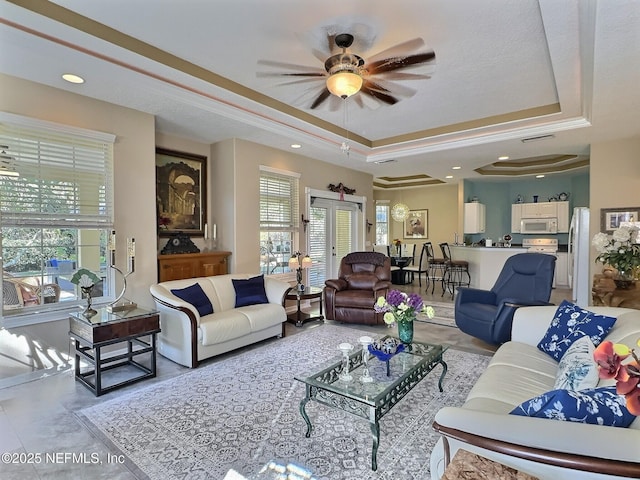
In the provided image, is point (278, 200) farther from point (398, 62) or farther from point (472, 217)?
point (472, 217)

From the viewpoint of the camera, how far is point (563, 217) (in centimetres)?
813

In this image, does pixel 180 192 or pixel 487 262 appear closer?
pixel 180 192

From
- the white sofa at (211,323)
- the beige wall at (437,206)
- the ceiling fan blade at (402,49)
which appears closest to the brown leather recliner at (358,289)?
the white sofa at (211,323)

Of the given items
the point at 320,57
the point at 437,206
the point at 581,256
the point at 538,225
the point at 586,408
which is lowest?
the point at 586,408

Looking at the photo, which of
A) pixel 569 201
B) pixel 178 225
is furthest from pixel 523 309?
pixel 569 201

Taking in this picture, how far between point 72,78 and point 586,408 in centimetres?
429

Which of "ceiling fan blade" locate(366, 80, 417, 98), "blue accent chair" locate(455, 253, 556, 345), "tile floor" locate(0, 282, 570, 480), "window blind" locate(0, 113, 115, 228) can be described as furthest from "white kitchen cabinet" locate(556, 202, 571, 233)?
"window blind" locate(0, 113, 115, 228)

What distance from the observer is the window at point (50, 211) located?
9.86 ft

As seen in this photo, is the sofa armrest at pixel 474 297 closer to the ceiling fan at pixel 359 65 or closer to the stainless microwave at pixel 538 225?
the ceiling fan at pixel 359 65

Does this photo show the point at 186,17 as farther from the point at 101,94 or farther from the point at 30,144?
the point at 30,144

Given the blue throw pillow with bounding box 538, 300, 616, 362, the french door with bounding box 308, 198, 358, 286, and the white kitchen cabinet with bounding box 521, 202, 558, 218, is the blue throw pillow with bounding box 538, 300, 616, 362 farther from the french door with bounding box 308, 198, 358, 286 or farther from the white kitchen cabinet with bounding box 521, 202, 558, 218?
the white kitchen cabinet with bounding box 521, 202, 558, 218

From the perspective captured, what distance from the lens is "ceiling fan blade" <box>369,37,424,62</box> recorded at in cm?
238

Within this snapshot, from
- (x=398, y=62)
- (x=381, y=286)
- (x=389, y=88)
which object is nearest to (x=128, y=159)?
(x=389, y=88)

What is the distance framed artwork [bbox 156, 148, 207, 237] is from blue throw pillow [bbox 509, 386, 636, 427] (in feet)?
14.7
